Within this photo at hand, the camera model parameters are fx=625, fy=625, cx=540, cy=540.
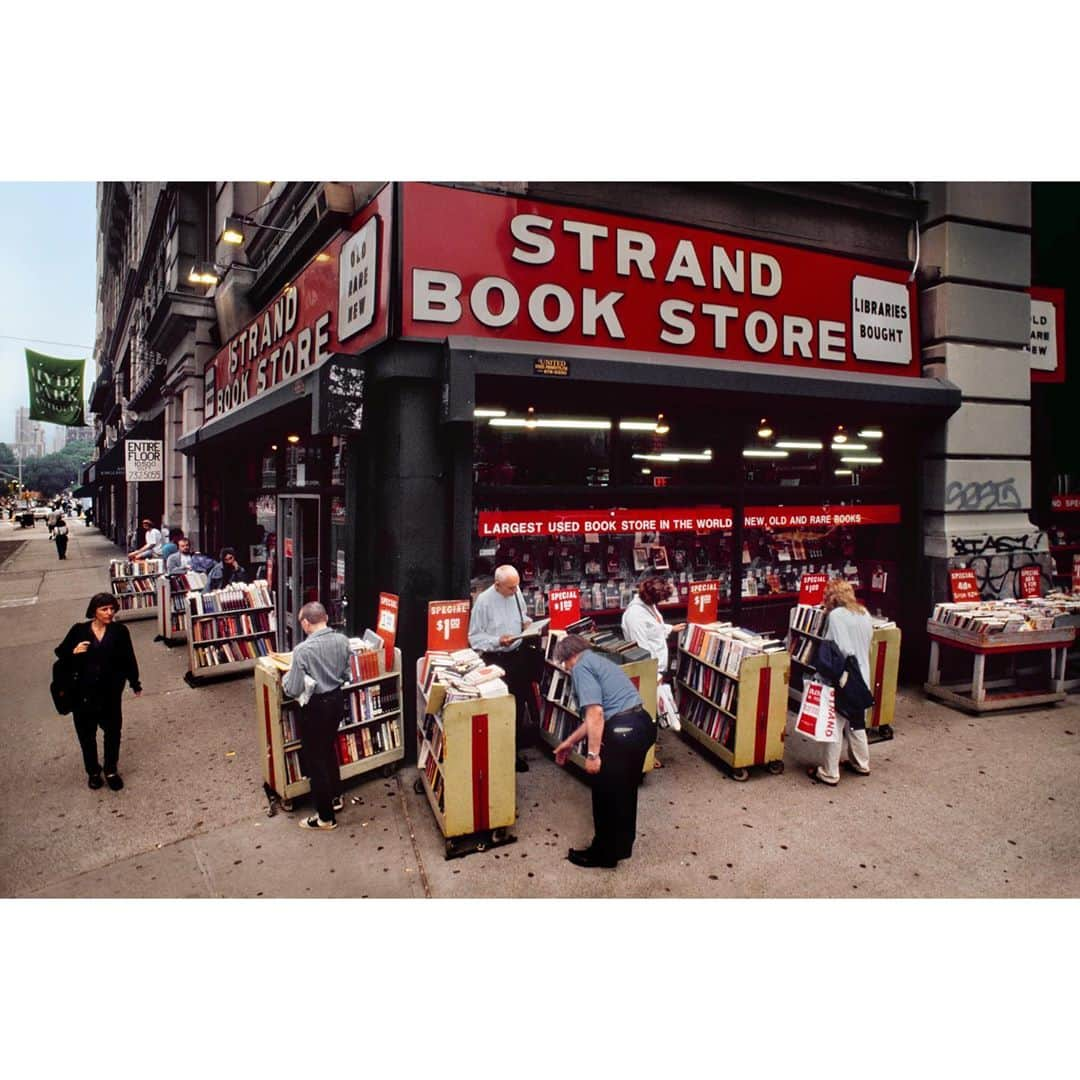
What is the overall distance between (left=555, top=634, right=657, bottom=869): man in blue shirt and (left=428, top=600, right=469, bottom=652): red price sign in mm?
2045

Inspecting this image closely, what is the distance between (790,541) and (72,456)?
79534 millimetres

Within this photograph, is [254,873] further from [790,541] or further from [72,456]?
[72,456]

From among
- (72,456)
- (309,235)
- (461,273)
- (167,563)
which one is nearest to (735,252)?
(461,273)

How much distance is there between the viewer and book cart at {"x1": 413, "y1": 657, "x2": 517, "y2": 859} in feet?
15.2

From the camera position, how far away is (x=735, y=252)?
7641 millimetres

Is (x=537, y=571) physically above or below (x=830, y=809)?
above

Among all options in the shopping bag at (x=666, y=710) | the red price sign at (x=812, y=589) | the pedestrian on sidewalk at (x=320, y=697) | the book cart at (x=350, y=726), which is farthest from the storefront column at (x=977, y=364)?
the pedestrian on sidewalk at (x=320, y=697)

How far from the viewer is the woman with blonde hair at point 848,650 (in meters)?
5.74

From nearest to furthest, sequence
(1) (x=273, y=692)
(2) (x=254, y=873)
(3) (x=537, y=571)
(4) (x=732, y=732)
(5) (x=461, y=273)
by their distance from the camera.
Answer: (2) (x=254, y=873) < (1) (x=273, y=692) < (4) (x=732, y=732) < (5) (x=461, y=273) < (3) (x=537, y=571)

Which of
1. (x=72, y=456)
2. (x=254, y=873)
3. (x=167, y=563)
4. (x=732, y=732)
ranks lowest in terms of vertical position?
(x=254, y=873)

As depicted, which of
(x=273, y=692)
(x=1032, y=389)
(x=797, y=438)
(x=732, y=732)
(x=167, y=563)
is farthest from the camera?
(x=167, y=563)

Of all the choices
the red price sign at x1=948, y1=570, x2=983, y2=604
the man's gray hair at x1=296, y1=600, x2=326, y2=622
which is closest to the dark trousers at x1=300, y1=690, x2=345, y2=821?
the man's gray hair at x1=296, y1=600, x2=326, y2=622

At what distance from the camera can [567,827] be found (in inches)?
200

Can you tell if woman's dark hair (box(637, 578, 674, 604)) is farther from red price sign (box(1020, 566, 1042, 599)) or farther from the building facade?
red price sign (box(1020, 566, 1042, 599))
